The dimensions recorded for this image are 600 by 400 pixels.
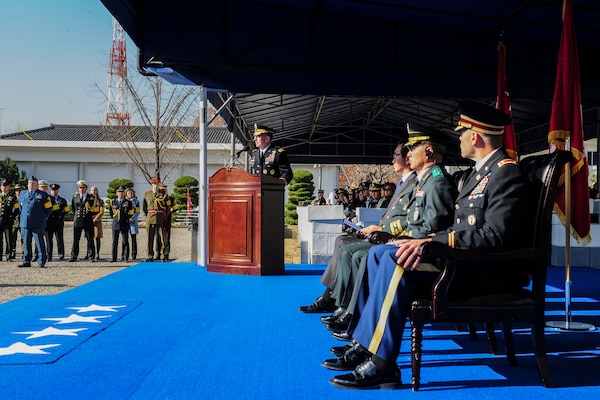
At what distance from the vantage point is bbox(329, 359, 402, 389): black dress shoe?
270 centimetres

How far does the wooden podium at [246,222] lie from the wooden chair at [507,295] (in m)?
4.35

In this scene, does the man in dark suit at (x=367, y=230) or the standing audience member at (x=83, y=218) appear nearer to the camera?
the man in dark suit at (x=367, y=230)

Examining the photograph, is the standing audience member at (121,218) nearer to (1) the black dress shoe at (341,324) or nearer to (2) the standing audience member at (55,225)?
(2) the standing audience member at (55,225)

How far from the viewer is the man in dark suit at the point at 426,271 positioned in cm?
268

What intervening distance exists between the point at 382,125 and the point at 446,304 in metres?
19.5

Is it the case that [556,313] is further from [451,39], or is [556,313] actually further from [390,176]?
[390,176]

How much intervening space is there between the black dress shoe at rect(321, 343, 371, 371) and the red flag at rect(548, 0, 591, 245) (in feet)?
7.32

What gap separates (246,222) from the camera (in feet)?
23.2

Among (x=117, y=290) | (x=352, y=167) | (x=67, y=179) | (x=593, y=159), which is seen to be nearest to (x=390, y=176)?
(x=352, y=167)

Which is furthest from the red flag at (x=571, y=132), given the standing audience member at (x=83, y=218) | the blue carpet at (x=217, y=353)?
the standing audience member at (x=83, y=218)

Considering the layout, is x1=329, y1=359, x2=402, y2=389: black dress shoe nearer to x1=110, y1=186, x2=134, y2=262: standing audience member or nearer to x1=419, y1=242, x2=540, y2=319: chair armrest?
x1=419, y1=242, x2=540, y2=319: chair armrest

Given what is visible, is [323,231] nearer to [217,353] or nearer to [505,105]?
[505,105]

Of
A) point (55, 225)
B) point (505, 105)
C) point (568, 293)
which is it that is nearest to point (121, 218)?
point (55, 225)

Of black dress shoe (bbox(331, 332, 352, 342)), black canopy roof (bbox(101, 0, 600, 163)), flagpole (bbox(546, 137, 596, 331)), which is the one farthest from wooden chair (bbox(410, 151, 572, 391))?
black canopy roof (bbox(101, 0, 600, 163))
